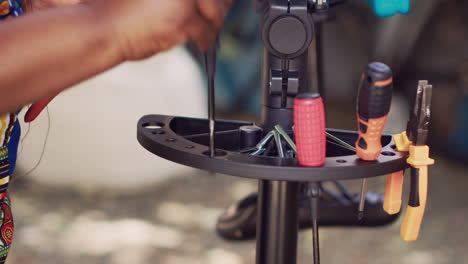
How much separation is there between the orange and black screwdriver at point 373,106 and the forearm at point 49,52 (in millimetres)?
258

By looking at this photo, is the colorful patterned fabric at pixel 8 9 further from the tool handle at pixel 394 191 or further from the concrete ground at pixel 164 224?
the concrete ground at pixel 164 224

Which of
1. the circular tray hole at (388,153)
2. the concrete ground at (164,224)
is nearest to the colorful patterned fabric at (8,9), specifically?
the circular tray hole at (388,153)

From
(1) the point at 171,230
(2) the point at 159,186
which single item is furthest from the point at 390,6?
(2) the point at 159,186

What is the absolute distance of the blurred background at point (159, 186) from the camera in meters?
1.58

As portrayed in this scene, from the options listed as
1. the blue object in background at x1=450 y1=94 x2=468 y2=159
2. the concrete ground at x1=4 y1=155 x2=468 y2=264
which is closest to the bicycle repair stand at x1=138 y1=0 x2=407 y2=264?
the concrete ground at x1=4 y1=155 x2=468 y2=264

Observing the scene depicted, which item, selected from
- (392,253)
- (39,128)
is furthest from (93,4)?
(392,253)

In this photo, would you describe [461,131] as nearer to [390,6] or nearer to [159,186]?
[159,186]

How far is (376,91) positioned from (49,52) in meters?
0.31

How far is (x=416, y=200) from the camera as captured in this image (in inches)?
25.5

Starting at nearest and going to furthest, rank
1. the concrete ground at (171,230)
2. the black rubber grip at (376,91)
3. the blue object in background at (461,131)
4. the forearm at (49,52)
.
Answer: the forearm at (49,52)
the black rubber grip at (376,91)
the concrete ground at (171,230)
the blue object in background at (461,131)

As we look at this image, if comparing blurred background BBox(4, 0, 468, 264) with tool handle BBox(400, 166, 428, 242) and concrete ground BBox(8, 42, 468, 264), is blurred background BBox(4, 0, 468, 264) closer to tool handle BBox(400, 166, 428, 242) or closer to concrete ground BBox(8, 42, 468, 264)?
concrete ground BBox(8, 42, 468, 264)

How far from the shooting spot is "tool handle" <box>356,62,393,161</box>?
1.93ft

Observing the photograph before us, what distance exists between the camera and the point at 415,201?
65cm

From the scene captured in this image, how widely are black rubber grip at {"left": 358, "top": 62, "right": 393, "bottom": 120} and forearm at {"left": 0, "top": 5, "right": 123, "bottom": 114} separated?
26 centimetres
